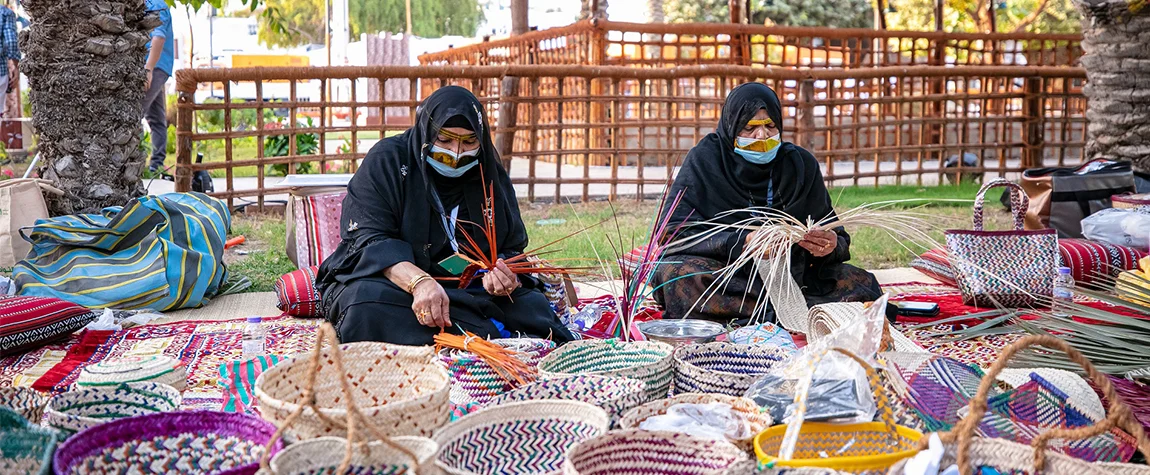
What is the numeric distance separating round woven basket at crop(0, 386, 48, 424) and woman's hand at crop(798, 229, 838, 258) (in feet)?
7.36

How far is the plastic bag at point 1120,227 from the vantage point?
4207 millimetres

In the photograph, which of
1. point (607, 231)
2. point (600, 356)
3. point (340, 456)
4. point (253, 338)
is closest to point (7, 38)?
point (607, 231)

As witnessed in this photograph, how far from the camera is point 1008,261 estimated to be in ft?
Result: 11.6

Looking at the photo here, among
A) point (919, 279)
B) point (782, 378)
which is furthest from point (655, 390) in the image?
point (919, 279)

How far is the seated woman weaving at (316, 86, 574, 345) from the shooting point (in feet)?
9.77

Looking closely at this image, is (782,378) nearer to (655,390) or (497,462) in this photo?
(655,390)

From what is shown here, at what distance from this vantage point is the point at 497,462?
1659mm

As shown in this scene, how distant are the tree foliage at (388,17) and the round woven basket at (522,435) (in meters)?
Result: 28.7

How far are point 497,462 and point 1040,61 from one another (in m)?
11.3

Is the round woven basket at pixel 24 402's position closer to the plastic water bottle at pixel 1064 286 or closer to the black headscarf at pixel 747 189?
the black headscarf at pixel 747 189

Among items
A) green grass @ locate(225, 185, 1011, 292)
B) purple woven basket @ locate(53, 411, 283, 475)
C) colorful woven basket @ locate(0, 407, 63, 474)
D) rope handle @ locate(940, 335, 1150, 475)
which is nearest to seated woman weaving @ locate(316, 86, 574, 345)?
green grass @ locate(225, 185, 1011, 292)

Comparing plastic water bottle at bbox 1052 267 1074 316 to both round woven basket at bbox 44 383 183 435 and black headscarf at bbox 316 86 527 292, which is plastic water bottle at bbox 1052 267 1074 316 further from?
round woven basket at bbox 44 383 183 435

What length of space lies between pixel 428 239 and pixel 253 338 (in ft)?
2.43

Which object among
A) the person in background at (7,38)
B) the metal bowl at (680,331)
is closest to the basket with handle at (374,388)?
the metal bowl at (680,331)
